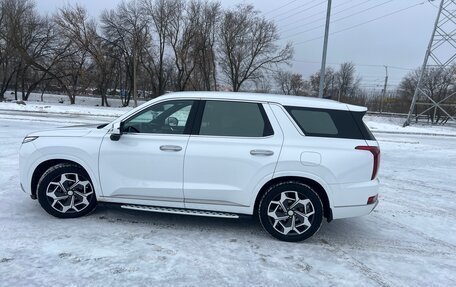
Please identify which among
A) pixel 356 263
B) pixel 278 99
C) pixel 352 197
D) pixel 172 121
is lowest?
pixel 356 263

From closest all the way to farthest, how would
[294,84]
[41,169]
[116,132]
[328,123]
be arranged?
[328,123] → [116,132] → [41,169] → [294,84]

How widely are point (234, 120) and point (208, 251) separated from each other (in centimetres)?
162

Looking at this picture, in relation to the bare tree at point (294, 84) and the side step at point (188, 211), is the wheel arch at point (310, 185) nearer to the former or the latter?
the side step at point (188, 211)

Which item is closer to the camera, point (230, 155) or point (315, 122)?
point (230, 155)

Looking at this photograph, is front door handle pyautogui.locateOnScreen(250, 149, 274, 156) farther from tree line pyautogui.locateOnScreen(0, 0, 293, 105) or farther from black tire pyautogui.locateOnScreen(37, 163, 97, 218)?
tree line pyautogui.locateOnScreen(0, 0, 293, 105)

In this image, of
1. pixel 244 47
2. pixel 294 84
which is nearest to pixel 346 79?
pixel 294 84

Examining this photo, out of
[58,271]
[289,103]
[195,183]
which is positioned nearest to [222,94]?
[289,103]

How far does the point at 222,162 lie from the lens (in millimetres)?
4547

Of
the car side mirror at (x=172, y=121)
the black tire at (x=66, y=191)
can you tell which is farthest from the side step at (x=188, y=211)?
the car side mirror at (x=172, y=121)

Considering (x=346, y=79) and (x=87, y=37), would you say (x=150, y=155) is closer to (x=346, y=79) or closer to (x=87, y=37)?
(x=87, y=37)

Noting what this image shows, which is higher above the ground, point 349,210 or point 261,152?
point 261,152

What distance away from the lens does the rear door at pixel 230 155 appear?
4.52 m

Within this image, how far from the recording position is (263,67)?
51.1m

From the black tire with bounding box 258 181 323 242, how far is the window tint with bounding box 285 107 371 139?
2.31ft
